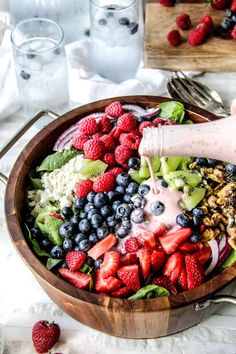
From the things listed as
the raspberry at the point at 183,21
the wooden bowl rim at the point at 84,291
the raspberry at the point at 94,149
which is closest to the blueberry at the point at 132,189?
the raspberry at the point at 94,149

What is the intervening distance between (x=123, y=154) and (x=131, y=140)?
4 cm

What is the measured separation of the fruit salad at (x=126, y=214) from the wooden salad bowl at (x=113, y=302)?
31 mm

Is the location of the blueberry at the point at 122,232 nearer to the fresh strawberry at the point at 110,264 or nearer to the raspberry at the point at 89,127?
the fresh strawberry at the point at 110,264

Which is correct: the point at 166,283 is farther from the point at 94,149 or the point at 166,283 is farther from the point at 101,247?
the point at 94,149

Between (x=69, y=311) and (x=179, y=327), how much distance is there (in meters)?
0.19

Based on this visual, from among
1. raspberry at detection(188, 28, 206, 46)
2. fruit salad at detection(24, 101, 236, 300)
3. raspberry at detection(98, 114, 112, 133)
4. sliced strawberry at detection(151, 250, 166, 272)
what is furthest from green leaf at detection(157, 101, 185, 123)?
raspberry at detection(188, 28, 206, 46)

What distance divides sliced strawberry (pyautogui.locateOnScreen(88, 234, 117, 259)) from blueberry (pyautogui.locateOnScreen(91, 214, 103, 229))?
1.2 inches

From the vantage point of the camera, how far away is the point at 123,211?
3.99 ft

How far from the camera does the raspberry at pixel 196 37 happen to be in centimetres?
173

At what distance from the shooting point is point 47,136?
135 centimetres

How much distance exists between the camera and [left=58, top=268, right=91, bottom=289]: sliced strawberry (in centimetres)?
113

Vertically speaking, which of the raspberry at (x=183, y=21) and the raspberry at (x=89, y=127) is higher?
the raspberry at (x=89, y=127)

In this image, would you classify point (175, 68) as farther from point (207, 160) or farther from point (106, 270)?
point (106, 270)

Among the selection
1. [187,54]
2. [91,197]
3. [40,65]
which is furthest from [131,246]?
[187,54]
